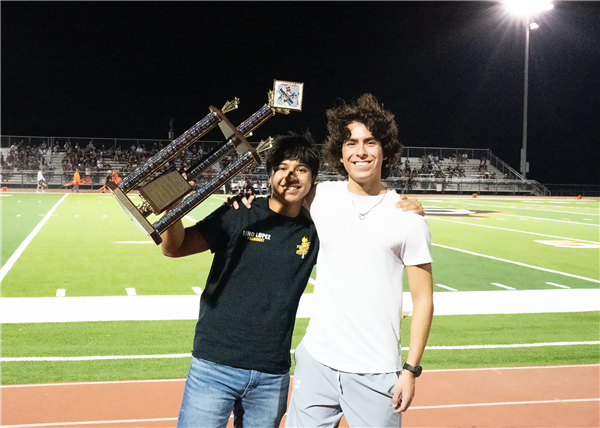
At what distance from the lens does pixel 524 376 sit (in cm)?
518

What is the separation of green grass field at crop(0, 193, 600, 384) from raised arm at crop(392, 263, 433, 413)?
314 centimetres

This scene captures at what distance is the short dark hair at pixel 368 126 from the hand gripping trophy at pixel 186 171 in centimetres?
31

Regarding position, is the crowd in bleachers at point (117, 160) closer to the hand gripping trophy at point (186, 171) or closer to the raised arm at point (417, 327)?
the hand gripping trophy at point (186, 171)

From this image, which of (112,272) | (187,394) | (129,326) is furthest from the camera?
(112,272)

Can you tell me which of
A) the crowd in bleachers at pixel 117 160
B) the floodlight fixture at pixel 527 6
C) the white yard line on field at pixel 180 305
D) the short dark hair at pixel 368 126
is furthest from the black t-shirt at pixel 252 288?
the floodlight fixture at pixel 527 6

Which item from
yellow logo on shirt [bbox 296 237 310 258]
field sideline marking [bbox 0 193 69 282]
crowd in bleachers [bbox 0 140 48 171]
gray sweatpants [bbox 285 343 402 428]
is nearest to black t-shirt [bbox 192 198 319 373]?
yellow logo on shirt [bbox 296 237 310 258]

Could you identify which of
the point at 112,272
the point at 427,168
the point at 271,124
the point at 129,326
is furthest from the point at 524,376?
the point at 427,168

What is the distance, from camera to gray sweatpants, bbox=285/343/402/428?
235 cm

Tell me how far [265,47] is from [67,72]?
601 inches

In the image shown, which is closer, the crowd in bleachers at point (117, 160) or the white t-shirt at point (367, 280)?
the white t-shirt at point (367, 280)

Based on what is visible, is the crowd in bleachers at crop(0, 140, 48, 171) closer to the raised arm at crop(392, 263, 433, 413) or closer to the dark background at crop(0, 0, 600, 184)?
the dark background at crop(0, 0, 600, 184)

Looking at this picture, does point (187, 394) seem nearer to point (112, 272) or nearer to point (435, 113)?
point (112, 272)

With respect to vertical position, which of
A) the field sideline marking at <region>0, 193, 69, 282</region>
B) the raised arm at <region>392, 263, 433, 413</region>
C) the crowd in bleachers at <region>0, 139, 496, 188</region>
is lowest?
the field sideline marking at <region>0, 193, 69, 282</region>

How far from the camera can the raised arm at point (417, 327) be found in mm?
2322
